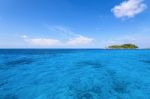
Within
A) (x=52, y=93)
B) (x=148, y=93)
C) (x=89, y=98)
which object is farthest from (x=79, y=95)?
(x=148, y=93)

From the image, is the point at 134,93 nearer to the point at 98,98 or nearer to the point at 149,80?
the point at 98,98

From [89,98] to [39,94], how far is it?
115 inches

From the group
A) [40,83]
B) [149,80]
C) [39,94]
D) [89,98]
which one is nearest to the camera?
[89,98]

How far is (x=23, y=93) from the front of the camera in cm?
809

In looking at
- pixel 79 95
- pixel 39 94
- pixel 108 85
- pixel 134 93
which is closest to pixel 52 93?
pixel 39 94

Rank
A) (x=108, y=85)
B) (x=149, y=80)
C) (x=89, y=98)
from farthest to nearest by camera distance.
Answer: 1. (x=149, y=80)
2. (x=108, y=85)
3. (x=89, y=98)

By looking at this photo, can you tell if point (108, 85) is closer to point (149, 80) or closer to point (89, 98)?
point (89, 98)

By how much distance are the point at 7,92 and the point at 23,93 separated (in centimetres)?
96

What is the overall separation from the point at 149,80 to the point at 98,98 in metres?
6.00

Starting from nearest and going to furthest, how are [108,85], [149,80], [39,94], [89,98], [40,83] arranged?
[89,98]
[39,94]
[108,85]
[40,83]
[149,80]

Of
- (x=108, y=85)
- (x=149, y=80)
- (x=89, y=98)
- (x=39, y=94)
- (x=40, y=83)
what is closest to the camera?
(x=89, y=98)

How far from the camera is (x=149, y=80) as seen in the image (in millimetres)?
10992

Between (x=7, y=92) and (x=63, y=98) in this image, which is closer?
(x=63, y=98)

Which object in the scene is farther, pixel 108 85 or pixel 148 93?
pixel 108 85
